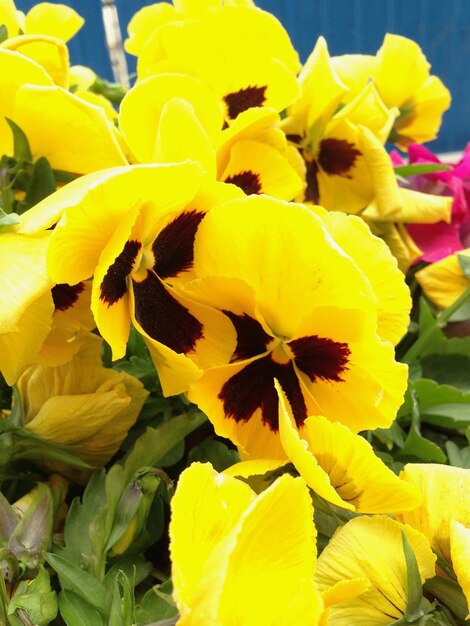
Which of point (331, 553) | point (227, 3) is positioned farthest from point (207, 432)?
point (227, 3)

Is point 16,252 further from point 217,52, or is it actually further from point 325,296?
point 217,52

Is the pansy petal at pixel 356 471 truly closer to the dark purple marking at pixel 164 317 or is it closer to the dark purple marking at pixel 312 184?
the dark purple marking at pixel 164 317

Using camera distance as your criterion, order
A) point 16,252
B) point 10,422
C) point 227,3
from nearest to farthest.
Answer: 1. point 16,252
2. point 10,422
3. point 227,3

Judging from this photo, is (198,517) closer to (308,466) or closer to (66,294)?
(308,466)

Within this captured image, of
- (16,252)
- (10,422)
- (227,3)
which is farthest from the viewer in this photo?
(227,3)

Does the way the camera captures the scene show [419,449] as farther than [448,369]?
No

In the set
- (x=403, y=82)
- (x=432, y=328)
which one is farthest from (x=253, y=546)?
(x=403, y=82)
